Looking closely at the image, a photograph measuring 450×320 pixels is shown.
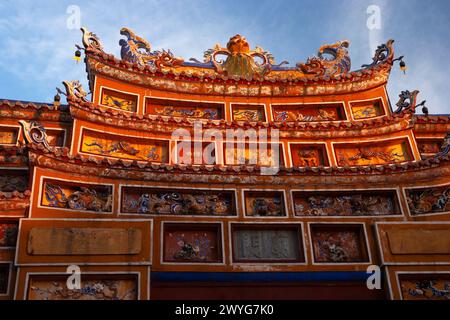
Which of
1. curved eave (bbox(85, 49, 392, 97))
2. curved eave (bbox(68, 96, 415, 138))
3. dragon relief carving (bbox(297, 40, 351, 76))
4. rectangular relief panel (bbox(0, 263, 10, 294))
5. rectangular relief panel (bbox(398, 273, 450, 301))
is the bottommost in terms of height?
rectangular relief panel (bbox(398, 273, 450, 301))

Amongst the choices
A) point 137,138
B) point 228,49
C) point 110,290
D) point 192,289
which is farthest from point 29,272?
point 228,49

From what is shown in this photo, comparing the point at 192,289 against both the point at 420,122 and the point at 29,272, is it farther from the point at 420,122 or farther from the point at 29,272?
the point at 420,122

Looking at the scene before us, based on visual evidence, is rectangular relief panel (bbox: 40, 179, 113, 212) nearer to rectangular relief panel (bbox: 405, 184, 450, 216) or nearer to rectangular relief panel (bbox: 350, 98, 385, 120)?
rectangular relief panel (bbox: 405, 184, 450, 216)

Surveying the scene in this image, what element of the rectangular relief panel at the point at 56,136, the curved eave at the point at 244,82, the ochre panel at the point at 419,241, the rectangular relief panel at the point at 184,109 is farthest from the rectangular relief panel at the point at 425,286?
the rectangular relief panel at the point at 56,136

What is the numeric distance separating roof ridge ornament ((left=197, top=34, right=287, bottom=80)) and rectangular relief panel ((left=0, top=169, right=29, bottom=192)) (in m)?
7.80

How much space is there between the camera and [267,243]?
39.9ft

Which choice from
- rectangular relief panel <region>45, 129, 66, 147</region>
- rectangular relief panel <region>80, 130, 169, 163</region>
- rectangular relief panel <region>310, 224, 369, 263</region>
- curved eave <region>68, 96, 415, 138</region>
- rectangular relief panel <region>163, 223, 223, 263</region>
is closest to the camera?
rectangular relief panel <region>163, 223, 223, 263</region>

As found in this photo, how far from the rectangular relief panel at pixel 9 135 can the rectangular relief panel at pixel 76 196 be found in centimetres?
371

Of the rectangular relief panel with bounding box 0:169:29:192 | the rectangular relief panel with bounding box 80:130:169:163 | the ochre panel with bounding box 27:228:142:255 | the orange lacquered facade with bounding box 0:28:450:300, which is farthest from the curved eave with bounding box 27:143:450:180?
the rectangular relief panel with bounding box 0:169:29:192

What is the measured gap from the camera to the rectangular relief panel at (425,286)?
37.4ft

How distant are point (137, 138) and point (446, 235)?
8741 mm

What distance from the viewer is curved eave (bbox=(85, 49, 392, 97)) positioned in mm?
16656

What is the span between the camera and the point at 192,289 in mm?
11180

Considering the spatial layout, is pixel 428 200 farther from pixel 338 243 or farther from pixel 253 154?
pixel 253 154
